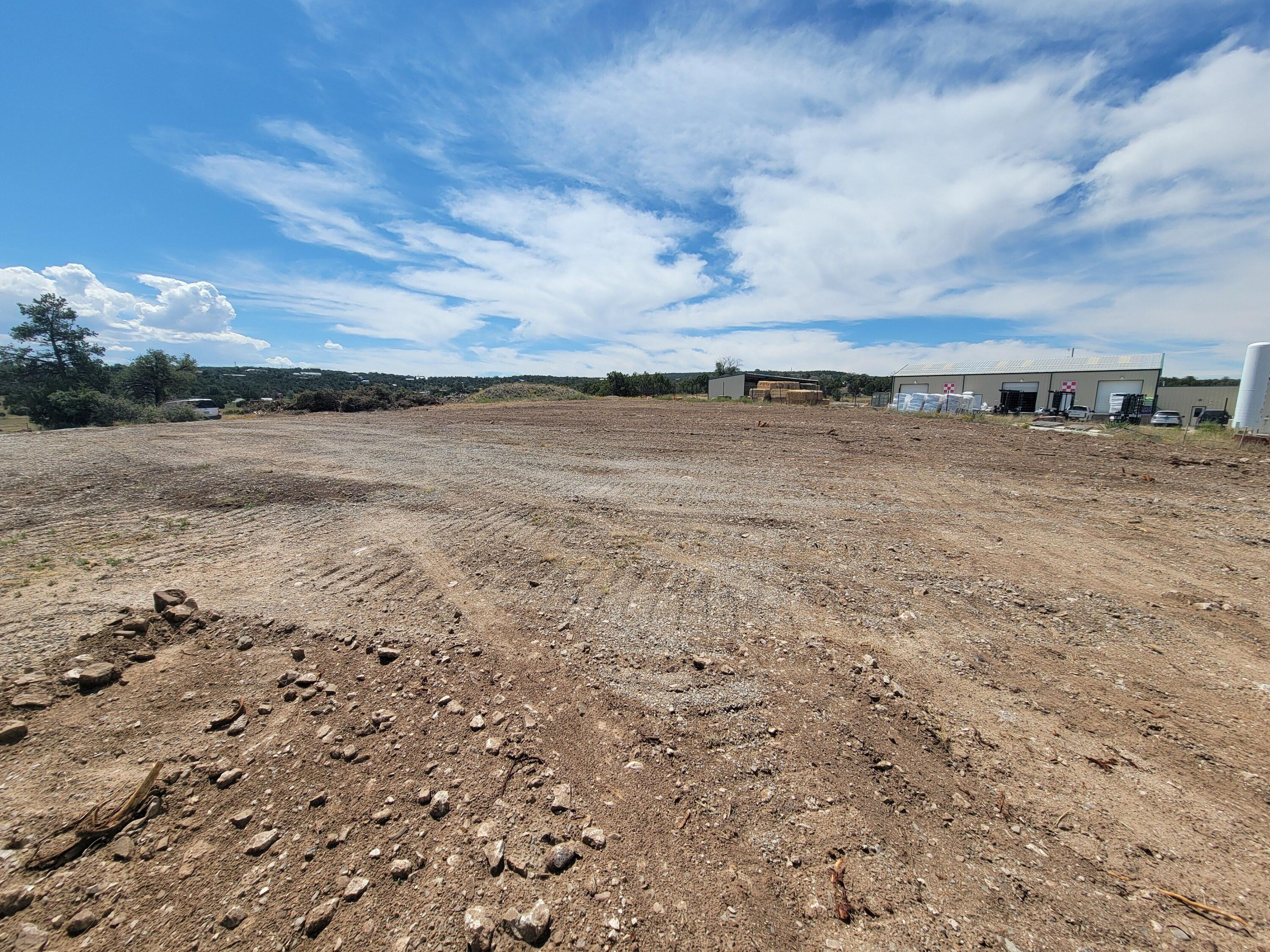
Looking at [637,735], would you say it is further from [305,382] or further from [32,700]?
[305,382]

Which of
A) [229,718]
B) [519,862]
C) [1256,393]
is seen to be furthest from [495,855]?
[1256,393]

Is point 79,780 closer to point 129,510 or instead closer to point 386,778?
point 386,778

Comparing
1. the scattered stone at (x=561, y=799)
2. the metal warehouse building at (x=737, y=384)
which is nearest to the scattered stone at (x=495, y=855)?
the scattered stone at (x=561, y=799)

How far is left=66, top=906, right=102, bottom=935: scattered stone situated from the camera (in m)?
1.58

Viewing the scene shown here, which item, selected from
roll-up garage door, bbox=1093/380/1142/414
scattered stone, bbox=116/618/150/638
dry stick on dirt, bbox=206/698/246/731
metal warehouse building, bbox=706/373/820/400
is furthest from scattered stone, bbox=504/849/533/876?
roll-up garage door, bbox=1093/380/1142/414

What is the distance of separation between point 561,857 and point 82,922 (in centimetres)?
163

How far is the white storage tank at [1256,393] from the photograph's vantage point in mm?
18359

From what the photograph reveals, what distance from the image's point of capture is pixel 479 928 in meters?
1.63

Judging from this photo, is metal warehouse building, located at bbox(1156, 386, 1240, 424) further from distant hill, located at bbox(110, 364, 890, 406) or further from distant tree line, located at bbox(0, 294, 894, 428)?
distant tree line, located at bbox(0, 294, 894, 428)

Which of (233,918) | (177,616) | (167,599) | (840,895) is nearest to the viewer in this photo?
(233,918)

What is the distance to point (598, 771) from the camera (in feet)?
7.56

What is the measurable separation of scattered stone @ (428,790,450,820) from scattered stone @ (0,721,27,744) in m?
2.17

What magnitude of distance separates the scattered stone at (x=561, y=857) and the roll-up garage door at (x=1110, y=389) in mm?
53654

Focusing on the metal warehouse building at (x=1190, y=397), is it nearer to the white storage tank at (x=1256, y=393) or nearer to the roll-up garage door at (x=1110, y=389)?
the roll-up garage door at (x=1110, y=389)
